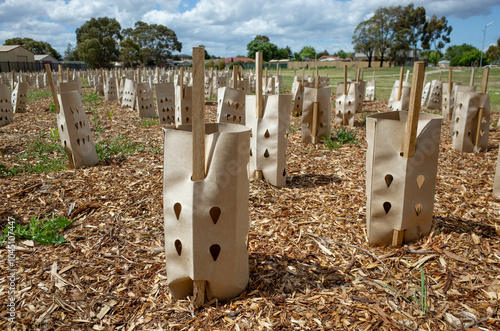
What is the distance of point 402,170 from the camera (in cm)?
300

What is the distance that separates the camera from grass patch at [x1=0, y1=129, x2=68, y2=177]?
5726mm

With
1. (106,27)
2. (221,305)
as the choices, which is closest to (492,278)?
(221,305)

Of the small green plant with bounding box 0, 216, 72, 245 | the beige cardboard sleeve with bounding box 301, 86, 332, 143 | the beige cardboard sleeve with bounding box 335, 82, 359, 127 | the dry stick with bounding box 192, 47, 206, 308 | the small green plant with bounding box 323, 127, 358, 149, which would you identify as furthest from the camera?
the beige cardboard sleeve with bounding box 335, 82, 359, 127

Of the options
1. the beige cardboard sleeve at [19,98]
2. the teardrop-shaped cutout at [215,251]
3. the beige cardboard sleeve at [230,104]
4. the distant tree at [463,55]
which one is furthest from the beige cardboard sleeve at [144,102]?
the distant tree at [463,55]

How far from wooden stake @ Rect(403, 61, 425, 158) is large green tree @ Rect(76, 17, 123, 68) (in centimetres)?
6363

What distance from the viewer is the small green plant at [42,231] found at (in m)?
3.42

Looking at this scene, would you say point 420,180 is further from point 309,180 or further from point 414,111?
point 309,180

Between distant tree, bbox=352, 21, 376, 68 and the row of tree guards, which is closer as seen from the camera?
the row of tree guards

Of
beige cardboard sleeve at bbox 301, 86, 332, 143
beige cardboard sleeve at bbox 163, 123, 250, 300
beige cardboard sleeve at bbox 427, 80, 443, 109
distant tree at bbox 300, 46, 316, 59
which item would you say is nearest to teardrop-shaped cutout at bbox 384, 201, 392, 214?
beige cardboard sleeve at bbox 163, 123, 250, 300

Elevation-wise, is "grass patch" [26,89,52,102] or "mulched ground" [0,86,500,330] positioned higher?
"grass patch" [26,89,52,102]

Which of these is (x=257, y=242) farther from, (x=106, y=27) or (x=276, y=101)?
(x=106, y=27)

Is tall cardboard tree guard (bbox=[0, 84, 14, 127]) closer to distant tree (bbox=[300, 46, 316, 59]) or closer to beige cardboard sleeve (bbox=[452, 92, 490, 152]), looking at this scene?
beige cardboard sleeve (bbox=[452, 92, 490, 152])

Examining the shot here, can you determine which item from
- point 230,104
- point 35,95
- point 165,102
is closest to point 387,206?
point 230,104

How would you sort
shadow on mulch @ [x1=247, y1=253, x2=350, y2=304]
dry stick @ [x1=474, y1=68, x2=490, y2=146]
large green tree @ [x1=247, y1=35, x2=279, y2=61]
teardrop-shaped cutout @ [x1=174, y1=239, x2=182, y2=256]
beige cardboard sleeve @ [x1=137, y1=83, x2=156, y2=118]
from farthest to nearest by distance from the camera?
large green tree @ [x1=247, y1=35, x2=279, y2=61]
beige cardboard sleeve @ [x1=137, y1=83, x2=156, y2=118]
dry stick @ [x1=474, y1=68, x2=490, y2=146]
shadow on mulch @ [x1=247, y1=253, x2=350, y2=304]
teardrop-shaped cutout @ [x1=174, y1=239, x2=182, y2=256]
